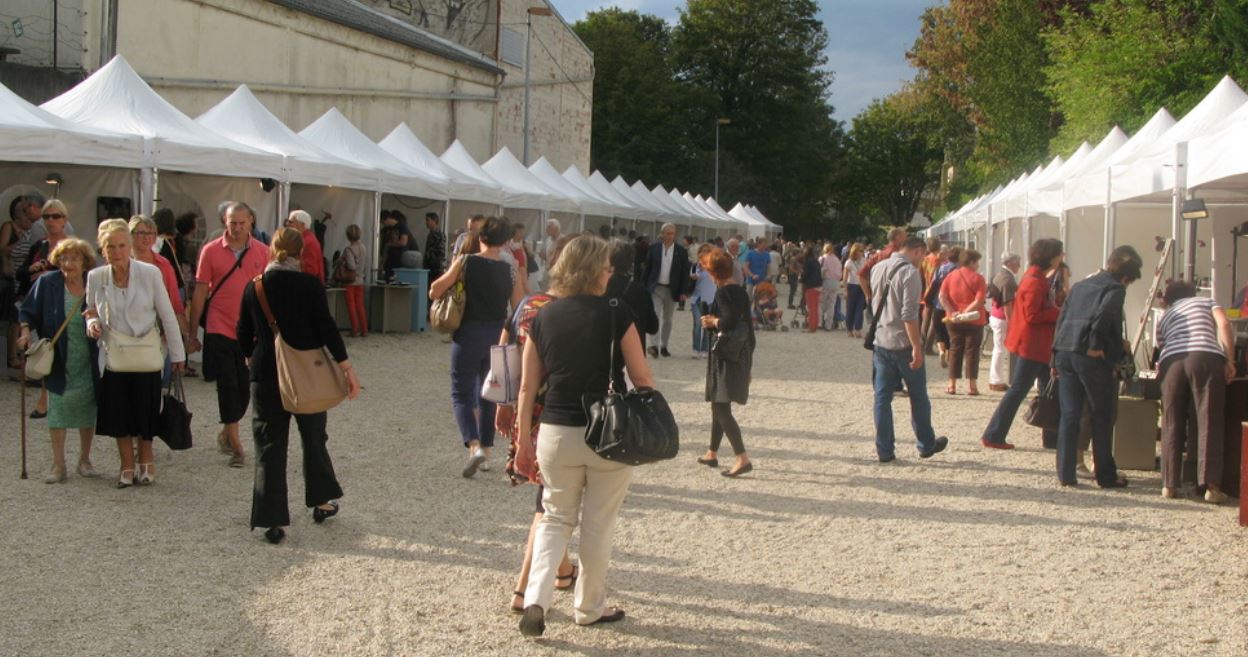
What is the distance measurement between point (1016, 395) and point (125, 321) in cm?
626

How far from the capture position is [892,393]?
28.9ft

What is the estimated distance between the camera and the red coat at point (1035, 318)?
904cm

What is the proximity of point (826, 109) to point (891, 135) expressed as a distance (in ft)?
24.4

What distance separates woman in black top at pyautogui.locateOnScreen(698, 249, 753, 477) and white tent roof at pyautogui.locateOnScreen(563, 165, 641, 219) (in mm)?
20872

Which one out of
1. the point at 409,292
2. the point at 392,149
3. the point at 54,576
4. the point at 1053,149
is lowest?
the point at 54,576

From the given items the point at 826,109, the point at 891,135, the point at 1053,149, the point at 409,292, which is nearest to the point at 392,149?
the point at 409,292

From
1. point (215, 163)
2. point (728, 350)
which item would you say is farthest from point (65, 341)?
point (215, 163)

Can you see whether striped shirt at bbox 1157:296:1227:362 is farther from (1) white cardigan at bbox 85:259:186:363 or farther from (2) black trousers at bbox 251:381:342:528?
(1) white cardigan at bbox 85:259:186:363

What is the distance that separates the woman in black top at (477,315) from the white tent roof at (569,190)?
18781mm

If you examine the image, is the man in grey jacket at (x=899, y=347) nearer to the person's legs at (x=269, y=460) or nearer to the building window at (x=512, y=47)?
the person's legs at (x=269, y=460)

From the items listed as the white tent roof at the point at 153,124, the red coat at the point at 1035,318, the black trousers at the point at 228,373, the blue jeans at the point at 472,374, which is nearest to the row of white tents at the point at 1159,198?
the red coat at the point at 1035,318

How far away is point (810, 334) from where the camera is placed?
21953 millimetres

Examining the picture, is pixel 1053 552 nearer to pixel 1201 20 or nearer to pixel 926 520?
pixel 926 520

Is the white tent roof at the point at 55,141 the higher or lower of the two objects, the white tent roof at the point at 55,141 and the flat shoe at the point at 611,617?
the higher
